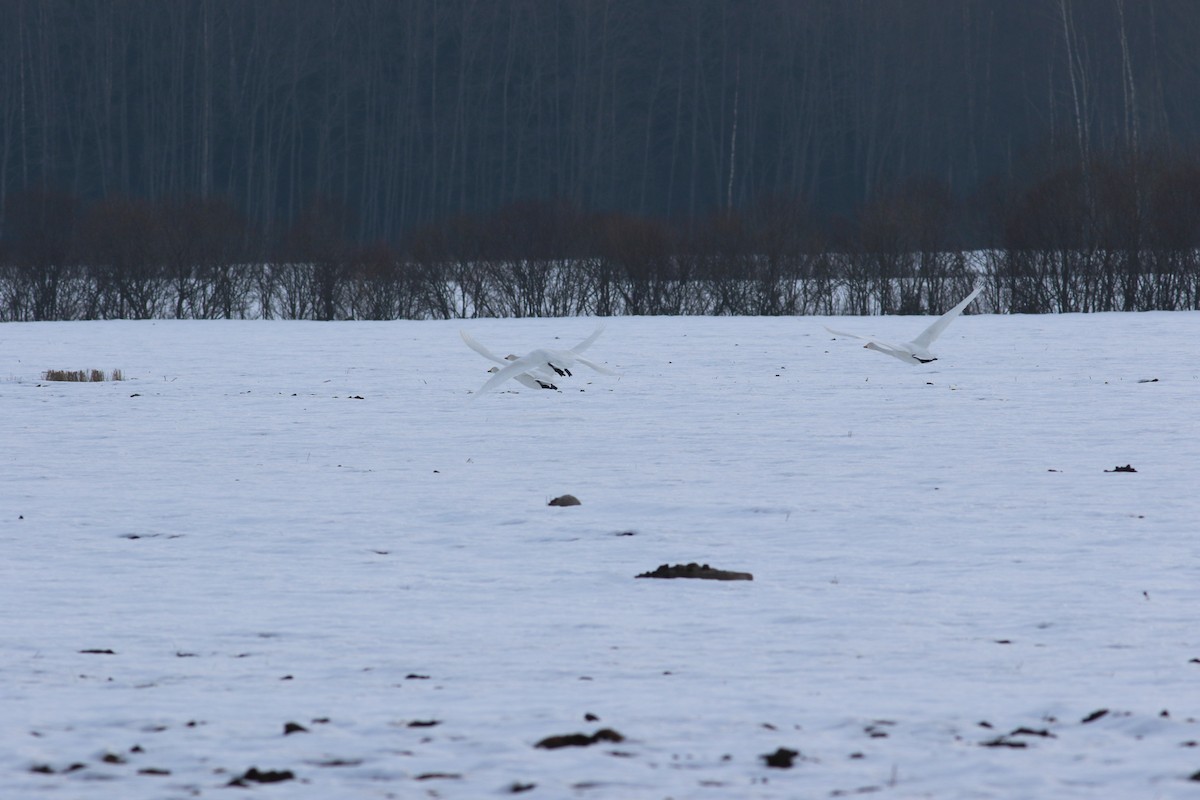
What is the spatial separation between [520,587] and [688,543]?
4.33 ft

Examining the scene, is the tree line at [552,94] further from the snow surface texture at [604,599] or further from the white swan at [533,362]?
the snow surface texture at [604,599]

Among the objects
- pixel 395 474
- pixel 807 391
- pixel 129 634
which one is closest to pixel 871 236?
pixel 807 391

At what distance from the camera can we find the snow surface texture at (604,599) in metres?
4.20

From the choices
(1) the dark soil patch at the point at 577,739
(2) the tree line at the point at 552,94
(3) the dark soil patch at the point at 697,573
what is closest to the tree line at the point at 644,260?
→ (2) the tree line at the point at 552,94

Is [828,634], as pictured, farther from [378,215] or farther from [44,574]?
[378,215]

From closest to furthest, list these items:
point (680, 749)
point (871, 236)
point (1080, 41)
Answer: point (680, 749) → point (871, 236) → point (1080, 41)

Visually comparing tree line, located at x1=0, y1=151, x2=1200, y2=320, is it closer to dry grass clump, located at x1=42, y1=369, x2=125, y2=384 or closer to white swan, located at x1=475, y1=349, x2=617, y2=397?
dry grass clump, located at x1=42, y1=369, x2=125, y2=384

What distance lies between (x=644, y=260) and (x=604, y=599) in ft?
85.6

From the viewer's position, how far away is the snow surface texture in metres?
4.20

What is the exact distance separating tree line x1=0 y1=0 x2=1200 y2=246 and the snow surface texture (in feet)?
133

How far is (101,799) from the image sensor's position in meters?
3.90

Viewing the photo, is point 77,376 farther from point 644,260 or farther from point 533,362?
point 644,260

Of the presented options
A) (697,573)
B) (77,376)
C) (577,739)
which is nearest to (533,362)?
(77,376)

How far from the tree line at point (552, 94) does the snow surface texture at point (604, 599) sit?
4052cm
